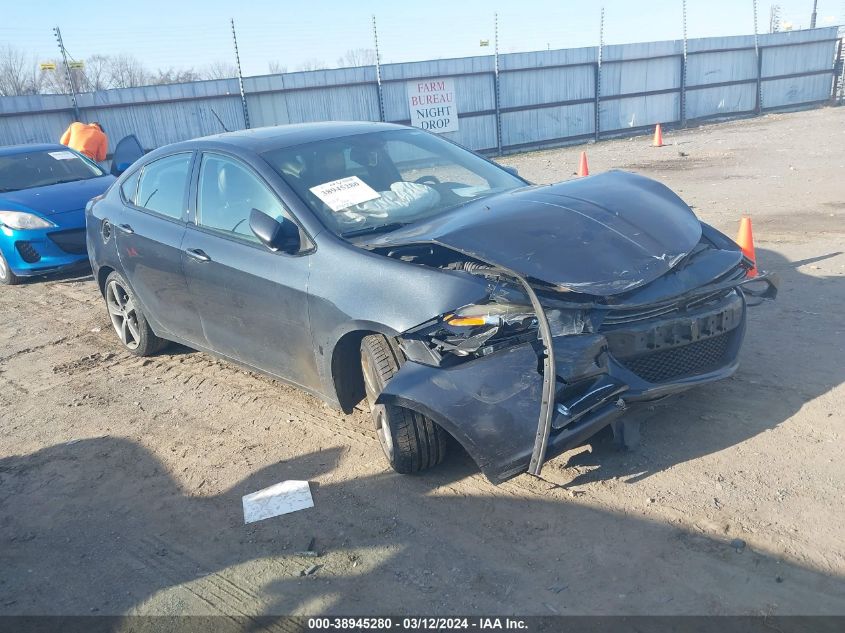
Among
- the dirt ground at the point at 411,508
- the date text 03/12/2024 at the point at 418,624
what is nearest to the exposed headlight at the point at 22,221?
the dirt ground at the point at 411,508

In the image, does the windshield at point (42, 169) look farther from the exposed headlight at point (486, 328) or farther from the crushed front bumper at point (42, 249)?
the exposed headlight at point (486, 328)

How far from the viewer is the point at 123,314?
20.1ft

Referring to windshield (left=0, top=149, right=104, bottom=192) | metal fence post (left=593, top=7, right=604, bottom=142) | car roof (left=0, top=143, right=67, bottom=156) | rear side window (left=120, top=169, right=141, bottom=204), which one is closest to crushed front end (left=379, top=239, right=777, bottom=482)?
rear side window (left=120, top=169, right=141, bottom=204)

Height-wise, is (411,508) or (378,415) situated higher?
(378,415)

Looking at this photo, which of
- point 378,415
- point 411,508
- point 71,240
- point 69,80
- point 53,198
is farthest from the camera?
point 69,80

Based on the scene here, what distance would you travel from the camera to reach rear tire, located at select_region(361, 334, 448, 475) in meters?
3.57

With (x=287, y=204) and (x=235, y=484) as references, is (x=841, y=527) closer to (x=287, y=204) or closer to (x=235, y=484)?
(x=235, y=484)

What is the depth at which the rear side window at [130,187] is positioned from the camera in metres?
5.66

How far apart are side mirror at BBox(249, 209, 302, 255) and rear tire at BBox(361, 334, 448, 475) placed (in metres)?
0.73

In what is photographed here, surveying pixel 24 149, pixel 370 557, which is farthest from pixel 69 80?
pixel 370 557

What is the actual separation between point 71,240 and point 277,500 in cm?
636

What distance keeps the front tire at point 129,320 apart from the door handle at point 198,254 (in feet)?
3.86

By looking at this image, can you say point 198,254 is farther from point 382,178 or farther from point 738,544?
point 738,544

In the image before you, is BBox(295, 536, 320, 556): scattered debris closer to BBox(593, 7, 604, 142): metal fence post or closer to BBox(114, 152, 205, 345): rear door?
BBox(114, 152, 205, 345): rear door
